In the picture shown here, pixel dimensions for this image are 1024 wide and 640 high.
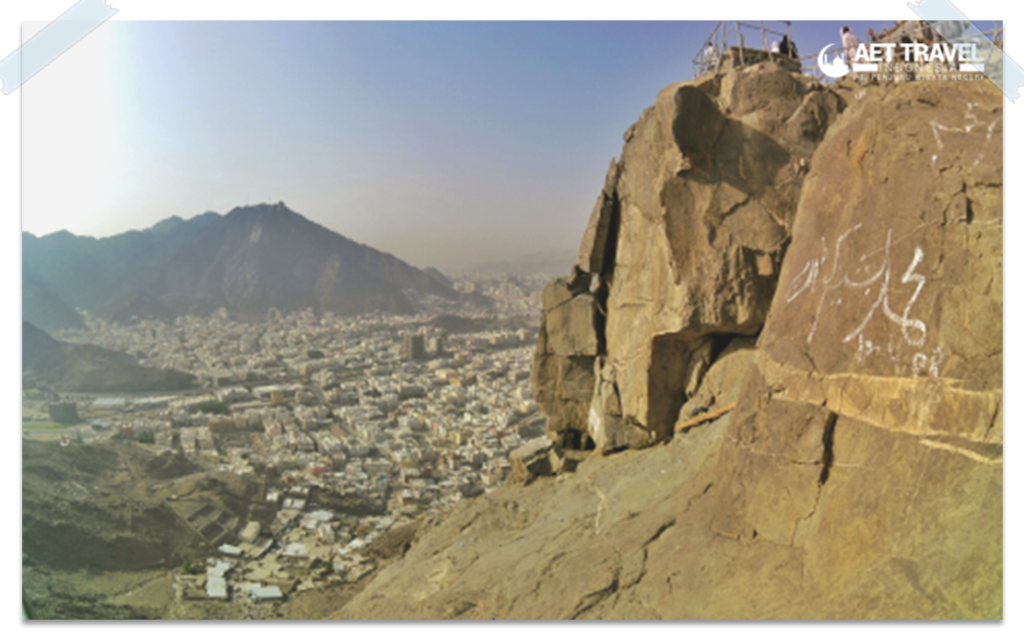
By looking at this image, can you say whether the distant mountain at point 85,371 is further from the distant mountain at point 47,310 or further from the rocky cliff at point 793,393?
the rocky cliff at point 793,393

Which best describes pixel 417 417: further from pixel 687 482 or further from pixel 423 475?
pixel 687 482

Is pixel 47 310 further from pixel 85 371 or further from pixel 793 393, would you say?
pixel 793 393

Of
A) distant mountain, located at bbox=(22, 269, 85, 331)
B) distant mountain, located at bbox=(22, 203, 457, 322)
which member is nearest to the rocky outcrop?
distant mountain, located at bbox=(22, 269, 85, 331)

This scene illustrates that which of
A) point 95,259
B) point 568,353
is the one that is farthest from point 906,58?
point 95,259

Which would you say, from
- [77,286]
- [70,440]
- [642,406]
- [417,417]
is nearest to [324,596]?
[642,406]

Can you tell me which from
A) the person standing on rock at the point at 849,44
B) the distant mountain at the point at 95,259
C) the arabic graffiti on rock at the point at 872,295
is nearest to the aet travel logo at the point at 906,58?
the person standing on rock at the point at 849,44
